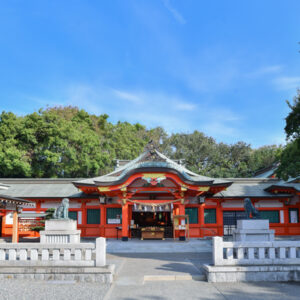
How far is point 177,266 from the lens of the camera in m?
10.0

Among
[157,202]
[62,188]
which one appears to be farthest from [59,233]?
[62,188]

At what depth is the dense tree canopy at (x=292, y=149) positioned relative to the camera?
12.4 meters

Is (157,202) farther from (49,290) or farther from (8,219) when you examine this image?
(49,290)

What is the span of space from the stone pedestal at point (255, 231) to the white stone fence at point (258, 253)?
1.96 metres

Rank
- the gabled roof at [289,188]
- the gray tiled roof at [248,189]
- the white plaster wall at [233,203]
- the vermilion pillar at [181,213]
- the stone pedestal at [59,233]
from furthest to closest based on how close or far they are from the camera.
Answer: the white plaster wall at [233,203], the gray tiled roof at [248,189], the gabled roof at [289,188], the vermilion pillar at [181,213], the stone pedestal at [59,233]

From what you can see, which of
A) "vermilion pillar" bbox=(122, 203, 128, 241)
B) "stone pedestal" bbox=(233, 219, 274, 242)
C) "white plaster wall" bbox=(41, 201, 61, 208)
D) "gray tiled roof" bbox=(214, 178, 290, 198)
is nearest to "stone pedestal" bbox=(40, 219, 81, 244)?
"vermilion pillar" bbox=(122, 203, 128, 241)

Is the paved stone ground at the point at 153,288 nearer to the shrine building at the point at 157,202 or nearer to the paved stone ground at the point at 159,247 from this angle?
the paved stone ground at the point at 159,247

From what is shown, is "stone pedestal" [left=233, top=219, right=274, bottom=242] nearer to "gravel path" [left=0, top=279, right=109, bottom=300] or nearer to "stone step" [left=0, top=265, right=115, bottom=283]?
"stone step" [left=0, top=265, right=115, bottom=283]

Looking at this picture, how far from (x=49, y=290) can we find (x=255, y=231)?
738cm

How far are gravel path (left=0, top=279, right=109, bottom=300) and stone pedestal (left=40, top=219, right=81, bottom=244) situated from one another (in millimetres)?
3758

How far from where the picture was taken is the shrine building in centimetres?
1802

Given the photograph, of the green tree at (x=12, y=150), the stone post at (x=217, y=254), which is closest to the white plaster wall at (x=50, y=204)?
the green tree at (x=12, y=150)

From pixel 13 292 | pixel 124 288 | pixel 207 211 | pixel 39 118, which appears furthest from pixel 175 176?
pixel 39 118

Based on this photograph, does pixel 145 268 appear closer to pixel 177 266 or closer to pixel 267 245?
pixel 177 266
